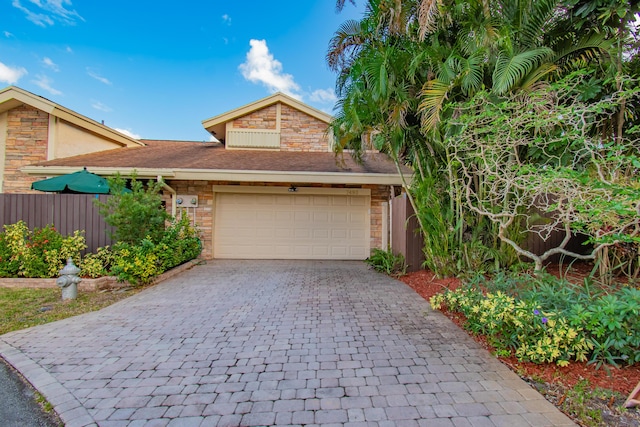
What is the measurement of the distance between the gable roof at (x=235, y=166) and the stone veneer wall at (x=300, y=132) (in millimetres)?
399

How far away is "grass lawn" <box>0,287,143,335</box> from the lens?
3.90m

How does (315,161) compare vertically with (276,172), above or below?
above

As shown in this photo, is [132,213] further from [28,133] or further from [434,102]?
[28,133]

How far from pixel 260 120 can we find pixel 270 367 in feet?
30.8

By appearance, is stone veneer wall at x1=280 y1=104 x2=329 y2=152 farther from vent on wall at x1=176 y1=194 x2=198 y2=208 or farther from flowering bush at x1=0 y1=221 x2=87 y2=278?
flowering bush at x1=0 y1=221 x2=87 y2=278

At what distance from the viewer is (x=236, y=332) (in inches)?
136

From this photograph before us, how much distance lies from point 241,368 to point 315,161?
738 cm

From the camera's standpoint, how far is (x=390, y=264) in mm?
6812

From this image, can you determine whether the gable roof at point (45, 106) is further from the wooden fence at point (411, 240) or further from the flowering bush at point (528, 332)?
the flowering bush at point (528, 332)

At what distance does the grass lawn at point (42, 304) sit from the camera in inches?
154

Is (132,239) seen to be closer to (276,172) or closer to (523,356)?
(276,172)

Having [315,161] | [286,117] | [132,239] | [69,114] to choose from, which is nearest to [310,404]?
[132,239]

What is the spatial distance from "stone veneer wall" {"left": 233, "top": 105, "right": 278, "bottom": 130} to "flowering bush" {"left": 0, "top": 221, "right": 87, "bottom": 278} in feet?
21.0

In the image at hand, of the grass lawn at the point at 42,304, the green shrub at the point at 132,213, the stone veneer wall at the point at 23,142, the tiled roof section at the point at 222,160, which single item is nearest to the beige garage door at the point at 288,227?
the tiled roof section at the point at 222,160
